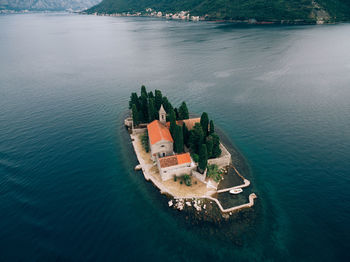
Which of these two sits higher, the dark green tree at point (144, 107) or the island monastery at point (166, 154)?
the dark green tree at point (144, 107)

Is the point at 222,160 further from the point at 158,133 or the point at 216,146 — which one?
the point at 158,133

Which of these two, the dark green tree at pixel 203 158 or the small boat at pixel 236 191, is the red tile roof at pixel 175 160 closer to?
the dark green tree at pixel 203 158

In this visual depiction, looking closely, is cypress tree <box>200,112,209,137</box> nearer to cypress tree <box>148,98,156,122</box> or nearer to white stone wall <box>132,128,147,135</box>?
cypress tree <box>148,98,156,122</box>

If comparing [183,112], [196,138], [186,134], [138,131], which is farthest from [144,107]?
[196,138]

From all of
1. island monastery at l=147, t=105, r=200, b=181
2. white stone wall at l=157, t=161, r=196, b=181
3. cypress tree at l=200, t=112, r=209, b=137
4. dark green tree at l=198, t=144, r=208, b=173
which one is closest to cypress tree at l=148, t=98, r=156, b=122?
island monastery at l=147, t=105, r=200, b=181

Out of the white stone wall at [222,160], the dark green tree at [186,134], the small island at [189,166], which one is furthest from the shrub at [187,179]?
the dark green tree at [186,134]

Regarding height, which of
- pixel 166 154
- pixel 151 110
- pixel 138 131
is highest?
pixel 151 110
